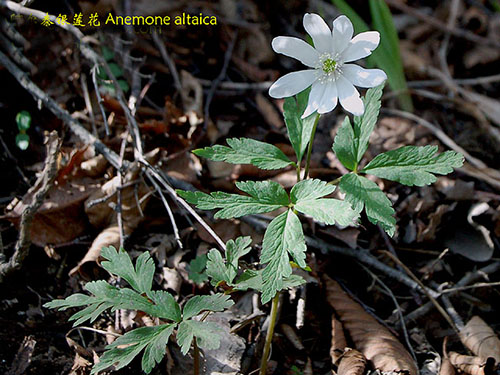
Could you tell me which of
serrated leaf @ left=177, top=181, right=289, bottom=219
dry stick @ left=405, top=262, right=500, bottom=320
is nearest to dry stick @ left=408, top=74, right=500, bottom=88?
dry stick @ left=405, top=262, right=500, bottom=320

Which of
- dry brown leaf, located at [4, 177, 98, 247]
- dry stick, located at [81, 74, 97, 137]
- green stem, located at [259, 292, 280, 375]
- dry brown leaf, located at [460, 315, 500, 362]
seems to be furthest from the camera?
dry stick, located at [81, 74, 97, 137]

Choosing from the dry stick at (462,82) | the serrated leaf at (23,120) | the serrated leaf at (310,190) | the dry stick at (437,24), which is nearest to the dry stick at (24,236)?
the serrated leaf at (23,120)

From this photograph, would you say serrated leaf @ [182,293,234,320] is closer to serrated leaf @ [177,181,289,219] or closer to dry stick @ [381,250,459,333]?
serrated leaf @ [177,181,289,219]

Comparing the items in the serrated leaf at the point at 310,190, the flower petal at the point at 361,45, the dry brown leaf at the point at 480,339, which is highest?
the flower petal at the point at 361,45

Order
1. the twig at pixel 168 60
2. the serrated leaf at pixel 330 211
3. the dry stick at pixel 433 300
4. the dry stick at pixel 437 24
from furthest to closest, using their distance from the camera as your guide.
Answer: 1. the dry stick at pixel 437 24
2. the twig at pixel 168 60
3. the dry stick at pixel 433 300
4. the serrated leaf at pixel 330 211

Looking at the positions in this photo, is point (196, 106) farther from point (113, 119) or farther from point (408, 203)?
point (408, 203)

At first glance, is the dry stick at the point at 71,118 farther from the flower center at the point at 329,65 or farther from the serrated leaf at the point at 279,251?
the flower center at the point at 329,65

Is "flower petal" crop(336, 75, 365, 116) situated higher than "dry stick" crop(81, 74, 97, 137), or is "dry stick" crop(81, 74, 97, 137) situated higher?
"dry stick" crop(81, 74, 97, 137)
